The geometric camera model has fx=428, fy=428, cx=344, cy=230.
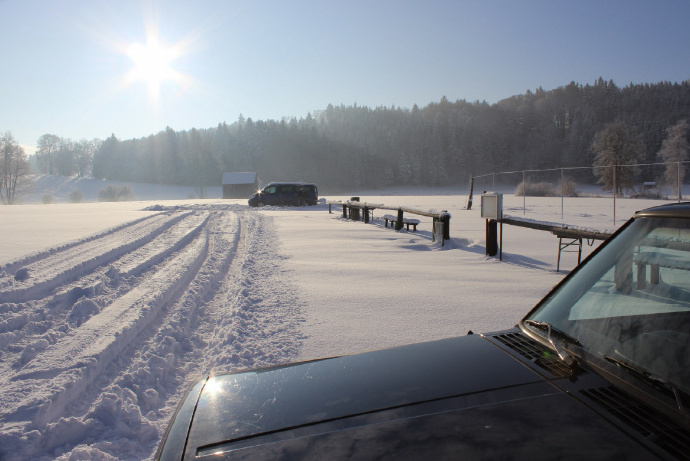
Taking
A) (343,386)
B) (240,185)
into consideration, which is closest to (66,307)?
(343,386)

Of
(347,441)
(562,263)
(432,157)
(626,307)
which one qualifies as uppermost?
(432,157)

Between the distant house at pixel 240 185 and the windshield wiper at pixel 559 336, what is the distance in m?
65.9

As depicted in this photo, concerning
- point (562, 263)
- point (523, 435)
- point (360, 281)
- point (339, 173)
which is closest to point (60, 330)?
point (360, 281)

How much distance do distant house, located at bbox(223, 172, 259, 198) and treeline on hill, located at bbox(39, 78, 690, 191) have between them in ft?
94.1

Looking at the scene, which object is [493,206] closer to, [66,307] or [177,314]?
[177,314]

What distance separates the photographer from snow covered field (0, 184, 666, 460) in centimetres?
317

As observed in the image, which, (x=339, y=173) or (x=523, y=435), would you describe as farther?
(x=339, y=173)

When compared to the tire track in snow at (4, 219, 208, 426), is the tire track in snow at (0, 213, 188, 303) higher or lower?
higher

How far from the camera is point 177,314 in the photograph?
5.40 meters

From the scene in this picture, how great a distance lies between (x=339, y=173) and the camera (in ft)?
327

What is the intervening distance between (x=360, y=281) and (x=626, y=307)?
566 centimetres

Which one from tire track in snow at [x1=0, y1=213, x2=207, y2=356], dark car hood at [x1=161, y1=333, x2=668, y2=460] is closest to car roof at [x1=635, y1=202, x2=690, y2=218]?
dark car hood at [x1=161, y1=333, x2=668, y2=460]

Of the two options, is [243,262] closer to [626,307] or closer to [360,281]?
[360,281]

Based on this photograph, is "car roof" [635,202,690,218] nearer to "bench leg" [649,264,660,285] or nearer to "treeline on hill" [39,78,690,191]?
"bench leg" [649,264,660,285]
